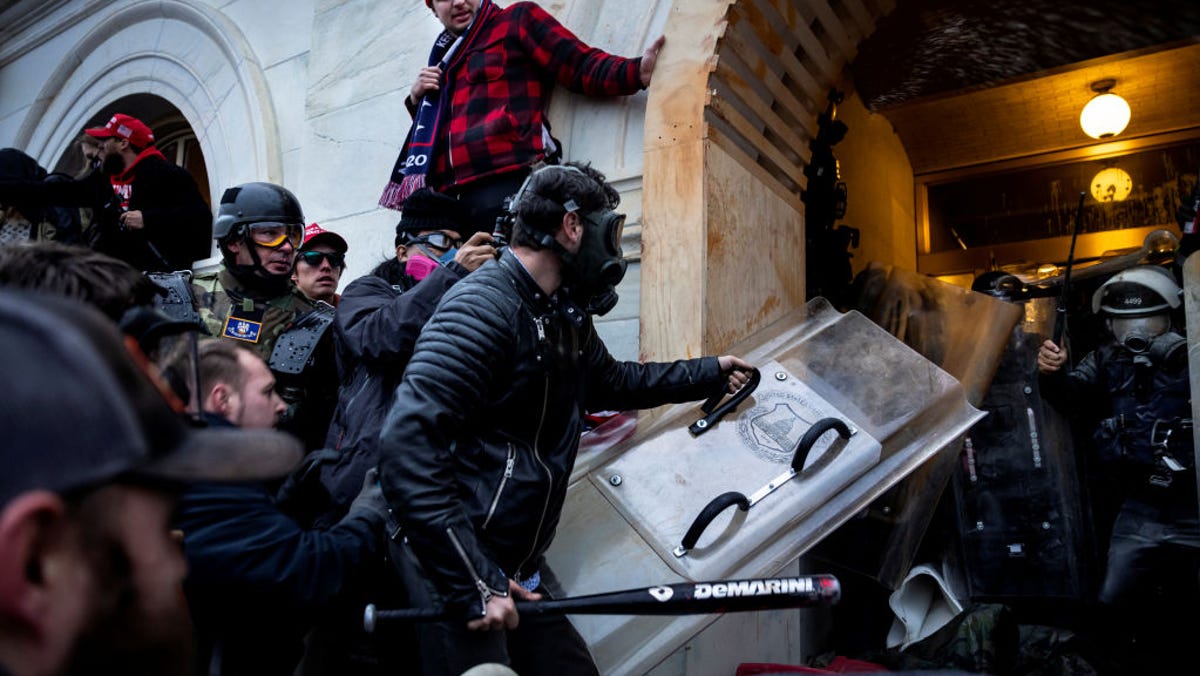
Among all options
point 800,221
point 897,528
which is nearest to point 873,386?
point 897,528

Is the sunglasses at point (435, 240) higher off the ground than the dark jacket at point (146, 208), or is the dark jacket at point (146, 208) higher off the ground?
the dark jacket at point (146, 208)

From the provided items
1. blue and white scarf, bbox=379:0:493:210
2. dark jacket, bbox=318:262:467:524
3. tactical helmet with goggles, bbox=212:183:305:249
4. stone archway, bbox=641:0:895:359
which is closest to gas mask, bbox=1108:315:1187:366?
stone archway, bbox=641:0:895:359

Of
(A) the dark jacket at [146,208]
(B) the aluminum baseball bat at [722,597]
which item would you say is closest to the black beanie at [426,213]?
(B) the aluminum baseball bat at [722,597]

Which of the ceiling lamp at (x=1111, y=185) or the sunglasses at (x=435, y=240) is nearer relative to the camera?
the sunglasses at (x=435, y=240)

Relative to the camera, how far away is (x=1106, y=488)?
4500mm

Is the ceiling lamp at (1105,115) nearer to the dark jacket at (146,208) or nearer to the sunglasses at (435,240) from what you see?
the sunglasses at (435,240)

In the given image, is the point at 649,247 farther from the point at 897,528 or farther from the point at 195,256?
the point at 195,256

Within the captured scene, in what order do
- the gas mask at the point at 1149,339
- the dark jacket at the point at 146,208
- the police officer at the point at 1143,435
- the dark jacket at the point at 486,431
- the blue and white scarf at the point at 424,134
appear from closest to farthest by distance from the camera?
the dark jacket at the point at 486,431 → the police officer at the point at 1143,435 → the gas mask at the point at 1149,339 → the blue and white scarf at the point at 424,134 → the dark jacket at the point at 146,208

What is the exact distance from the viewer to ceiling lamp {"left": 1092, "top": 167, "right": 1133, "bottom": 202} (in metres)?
6.65

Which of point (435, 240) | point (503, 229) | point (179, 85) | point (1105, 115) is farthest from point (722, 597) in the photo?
point (179, 85)

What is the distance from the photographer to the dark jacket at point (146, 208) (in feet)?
16.7

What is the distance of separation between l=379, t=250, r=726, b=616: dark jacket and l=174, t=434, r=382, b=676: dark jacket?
217 millimetres

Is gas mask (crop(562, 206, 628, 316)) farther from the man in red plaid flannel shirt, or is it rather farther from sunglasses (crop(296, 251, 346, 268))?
sunglasses (crop(296, 251, 346, 268))

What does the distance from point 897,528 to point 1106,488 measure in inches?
81.1
